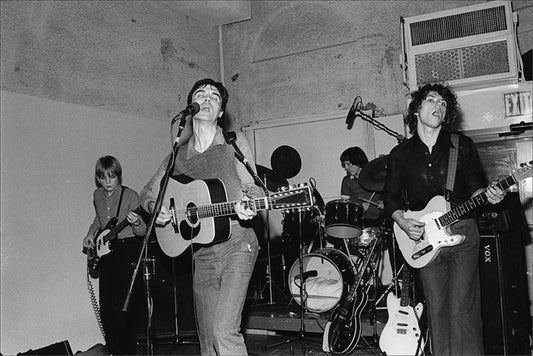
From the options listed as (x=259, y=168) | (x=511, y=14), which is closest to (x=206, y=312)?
(x=259, y=168)

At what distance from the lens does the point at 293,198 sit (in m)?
2.84

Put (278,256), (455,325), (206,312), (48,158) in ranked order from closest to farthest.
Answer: (206,312)
(455,325)
(48,158)
(278,256)

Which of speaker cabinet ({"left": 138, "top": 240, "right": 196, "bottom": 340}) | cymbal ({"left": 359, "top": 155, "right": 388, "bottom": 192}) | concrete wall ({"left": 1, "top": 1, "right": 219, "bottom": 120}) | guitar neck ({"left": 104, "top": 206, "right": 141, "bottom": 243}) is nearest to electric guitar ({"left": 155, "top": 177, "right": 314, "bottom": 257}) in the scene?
guitar neck ({"left": 104, "top": 206, "right": 141, "bottom": 243})

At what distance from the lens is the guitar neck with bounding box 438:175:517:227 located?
3003 millimetres

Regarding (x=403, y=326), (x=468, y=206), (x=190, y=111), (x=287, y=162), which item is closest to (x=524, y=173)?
(x=468, y=206)

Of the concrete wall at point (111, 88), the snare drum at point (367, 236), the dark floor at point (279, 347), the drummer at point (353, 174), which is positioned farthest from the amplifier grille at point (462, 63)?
the dark floor at point (279, 347)

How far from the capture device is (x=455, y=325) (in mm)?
3051

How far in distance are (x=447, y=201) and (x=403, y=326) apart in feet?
4.48

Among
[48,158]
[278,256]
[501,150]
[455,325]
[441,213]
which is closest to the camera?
[455,325]

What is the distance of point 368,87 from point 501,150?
5.35 feet

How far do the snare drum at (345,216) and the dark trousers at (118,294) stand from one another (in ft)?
5.72

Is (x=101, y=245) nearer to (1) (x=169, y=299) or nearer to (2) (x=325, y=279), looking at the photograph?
(1) (x=169, y=299)

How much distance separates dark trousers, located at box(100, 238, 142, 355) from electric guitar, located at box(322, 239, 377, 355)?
1796 millimetres

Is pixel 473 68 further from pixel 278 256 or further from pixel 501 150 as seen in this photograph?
pixel 278 256
